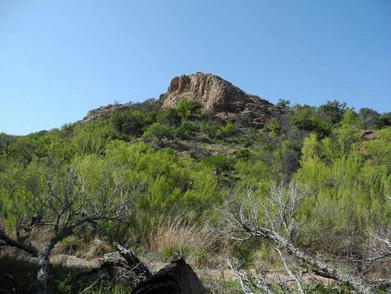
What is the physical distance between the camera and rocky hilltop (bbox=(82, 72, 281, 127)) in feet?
182

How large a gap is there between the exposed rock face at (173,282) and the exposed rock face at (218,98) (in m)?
50.4

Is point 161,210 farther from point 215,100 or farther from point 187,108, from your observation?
point 215,100

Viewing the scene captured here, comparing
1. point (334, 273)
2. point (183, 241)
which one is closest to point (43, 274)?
point (334, 273)

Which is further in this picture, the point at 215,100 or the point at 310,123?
the point at 215,100

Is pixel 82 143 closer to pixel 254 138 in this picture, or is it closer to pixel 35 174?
pixel 35 174

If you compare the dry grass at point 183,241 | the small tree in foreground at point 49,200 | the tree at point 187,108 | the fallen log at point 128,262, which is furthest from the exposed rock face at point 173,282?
the tree at point 187,108

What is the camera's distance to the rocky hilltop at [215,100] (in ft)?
182

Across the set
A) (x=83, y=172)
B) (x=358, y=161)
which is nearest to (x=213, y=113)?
(x=358, y=161)

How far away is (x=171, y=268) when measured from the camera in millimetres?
1715

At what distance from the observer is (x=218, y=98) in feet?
194

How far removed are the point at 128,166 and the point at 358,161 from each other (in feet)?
21.9

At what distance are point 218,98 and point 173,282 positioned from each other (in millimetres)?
58127

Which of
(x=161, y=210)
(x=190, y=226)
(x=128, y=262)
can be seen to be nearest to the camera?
(x=128, y=262)

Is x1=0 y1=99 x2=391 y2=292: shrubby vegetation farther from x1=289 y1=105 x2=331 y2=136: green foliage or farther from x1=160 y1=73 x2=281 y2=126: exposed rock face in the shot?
x1=160 y1=73 x2=281 y2=126: exposed rock face
